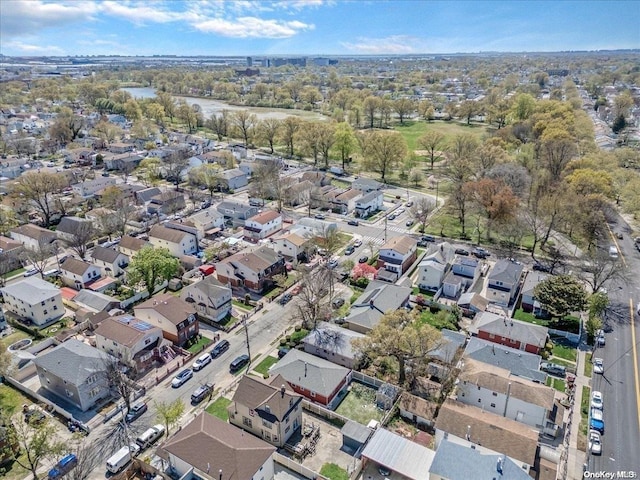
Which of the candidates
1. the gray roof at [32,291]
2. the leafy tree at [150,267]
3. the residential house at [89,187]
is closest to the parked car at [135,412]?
the leafy tree at [150,267]

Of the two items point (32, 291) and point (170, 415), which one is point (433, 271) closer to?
point (170, 415)

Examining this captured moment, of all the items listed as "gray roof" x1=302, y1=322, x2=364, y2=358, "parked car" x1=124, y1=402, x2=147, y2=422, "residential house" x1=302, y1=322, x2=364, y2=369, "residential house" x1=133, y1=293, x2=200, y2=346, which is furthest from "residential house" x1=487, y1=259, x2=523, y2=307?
"parked car" x1=124, y1=402, x2=147, y2=422

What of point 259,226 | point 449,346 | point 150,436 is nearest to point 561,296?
point 449,346

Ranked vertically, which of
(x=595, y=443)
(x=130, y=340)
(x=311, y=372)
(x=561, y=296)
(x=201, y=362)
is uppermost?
(x=561, y=296)

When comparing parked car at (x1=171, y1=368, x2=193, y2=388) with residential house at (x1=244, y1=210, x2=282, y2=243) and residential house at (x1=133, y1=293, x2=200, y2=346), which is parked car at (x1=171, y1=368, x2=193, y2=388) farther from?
residential house at (x1=244, y1=210, x2=282, y2=243)

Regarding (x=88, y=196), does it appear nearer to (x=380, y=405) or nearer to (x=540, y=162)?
(x=380, y=405)

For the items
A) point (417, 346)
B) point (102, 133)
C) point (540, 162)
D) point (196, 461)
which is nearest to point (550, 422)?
point (417, 346)
